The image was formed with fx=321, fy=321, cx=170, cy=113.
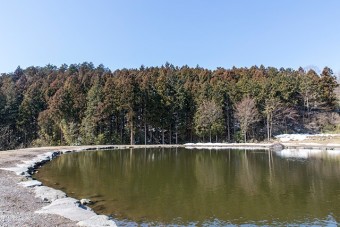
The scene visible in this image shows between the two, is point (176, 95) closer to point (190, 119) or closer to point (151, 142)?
point (190, 119)

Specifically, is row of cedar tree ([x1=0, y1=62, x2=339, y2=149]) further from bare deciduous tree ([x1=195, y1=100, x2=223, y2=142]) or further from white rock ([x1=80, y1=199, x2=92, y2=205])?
A: white rock ([x1=80, y1=199, x2=92, y2=205])

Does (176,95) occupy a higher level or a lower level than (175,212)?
higher

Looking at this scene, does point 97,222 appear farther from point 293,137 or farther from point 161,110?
point 161,110

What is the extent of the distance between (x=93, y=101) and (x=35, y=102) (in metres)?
13.0

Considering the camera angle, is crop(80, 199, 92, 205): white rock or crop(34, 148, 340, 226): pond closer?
crop(34, 148, 340, 226): pond

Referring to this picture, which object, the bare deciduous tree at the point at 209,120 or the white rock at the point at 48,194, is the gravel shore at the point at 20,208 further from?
the bare deciduous tree at the point at 209,120

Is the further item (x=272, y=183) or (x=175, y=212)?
(x=272, y=183)

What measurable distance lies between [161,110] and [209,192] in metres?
45.9

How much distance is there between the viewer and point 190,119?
64375 millimetres

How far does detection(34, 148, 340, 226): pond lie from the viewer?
1294 centimetres

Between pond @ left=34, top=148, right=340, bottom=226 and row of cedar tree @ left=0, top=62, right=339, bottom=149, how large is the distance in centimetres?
3232

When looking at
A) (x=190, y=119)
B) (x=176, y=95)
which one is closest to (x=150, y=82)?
(x=176, y=95)

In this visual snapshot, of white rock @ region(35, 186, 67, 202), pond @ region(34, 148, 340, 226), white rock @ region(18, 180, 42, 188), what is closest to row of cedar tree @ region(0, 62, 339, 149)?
pond @ region(34, 148, 340, 226)

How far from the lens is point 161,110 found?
6306cm
